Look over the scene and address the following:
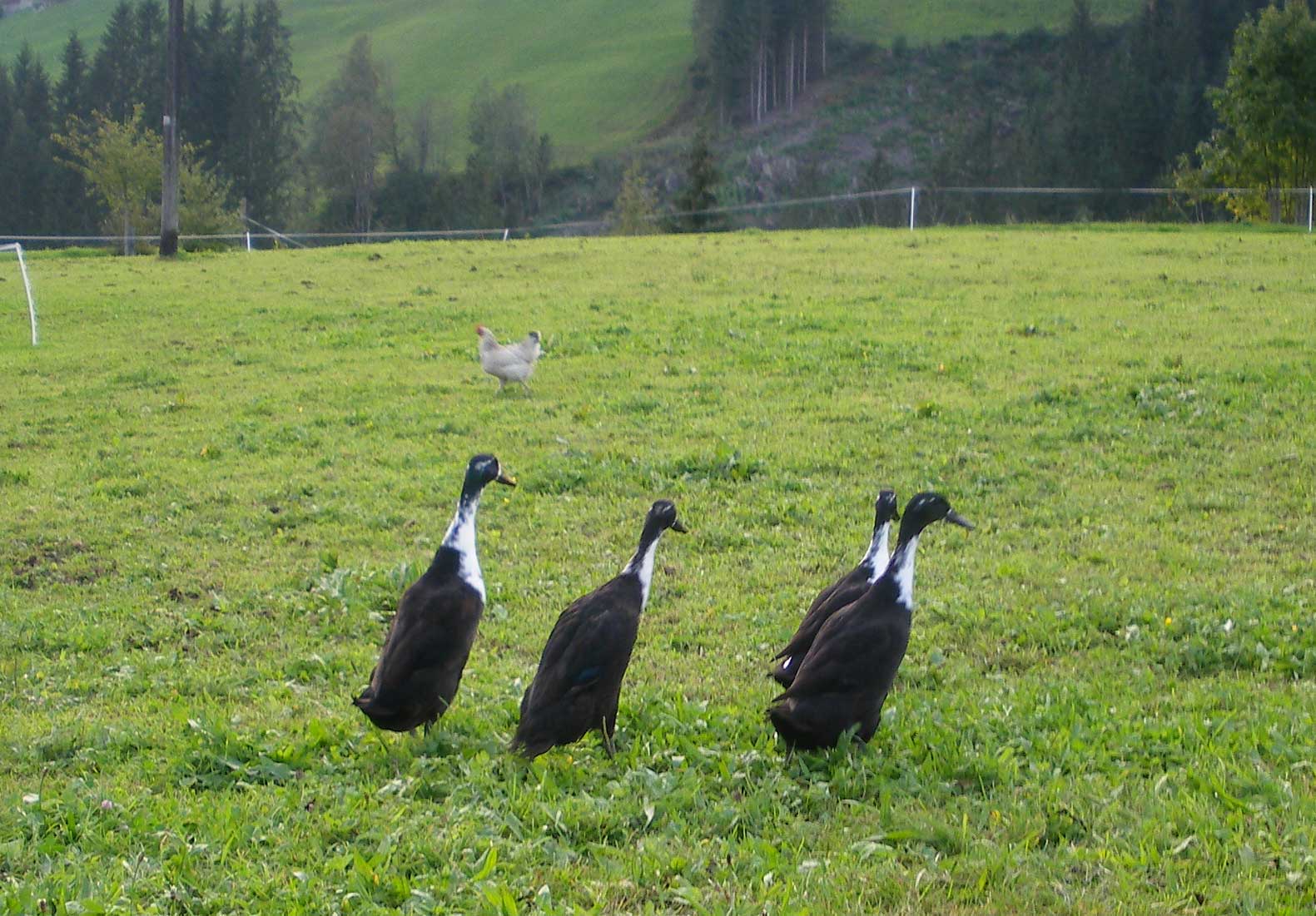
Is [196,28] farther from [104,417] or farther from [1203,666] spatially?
[1203,666]

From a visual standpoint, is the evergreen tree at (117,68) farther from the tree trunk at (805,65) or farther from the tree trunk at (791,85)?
the tree trunk at (805,65)

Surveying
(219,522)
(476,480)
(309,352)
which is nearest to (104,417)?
(309,352)

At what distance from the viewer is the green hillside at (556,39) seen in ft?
352

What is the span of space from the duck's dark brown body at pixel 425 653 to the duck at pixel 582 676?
1.35 feet

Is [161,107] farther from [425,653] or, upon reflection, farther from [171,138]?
[425,653]

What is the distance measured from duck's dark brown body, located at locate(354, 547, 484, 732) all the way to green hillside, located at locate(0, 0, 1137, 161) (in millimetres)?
98896

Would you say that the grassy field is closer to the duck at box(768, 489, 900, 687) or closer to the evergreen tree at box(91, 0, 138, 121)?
the duck at box(768, 489, 900, 687)

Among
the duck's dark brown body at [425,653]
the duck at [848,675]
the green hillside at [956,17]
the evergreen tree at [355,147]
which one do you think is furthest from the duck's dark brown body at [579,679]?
the green hillside at [956,17]

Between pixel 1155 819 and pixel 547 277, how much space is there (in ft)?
69.7

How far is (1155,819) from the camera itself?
5121 millimetres

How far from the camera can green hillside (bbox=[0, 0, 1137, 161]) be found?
352 feet

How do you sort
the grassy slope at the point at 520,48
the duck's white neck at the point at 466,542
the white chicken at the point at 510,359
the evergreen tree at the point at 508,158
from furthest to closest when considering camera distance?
1. the grassy slope at the point at 520,48
2. the evergreen tree at the point at 508,158
3. the white chicken at the point at 510,359
4. the duck's white neck at the point at 466,542

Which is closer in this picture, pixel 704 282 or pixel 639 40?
pixel 704 282

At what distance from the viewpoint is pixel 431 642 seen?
6.05m
